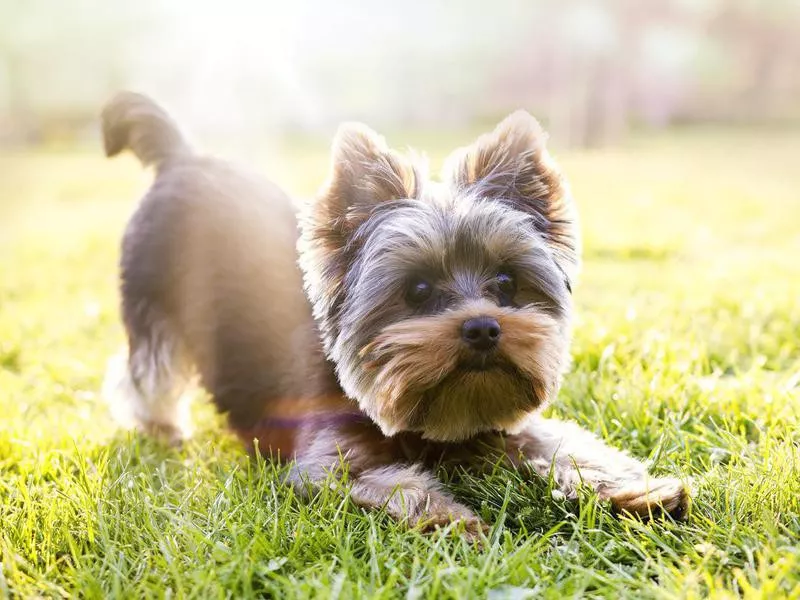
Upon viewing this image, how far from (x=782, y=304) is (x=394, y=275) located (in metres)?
3.81

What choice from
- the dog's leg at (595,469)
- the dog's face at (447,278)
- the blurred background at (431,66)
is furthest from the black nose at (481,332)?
the blurred background at (431,66)

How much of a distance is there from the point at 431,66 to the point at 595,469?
3254 cm

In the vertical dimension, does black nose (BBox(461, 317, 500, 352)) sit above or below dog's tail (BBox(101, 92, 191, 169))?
below

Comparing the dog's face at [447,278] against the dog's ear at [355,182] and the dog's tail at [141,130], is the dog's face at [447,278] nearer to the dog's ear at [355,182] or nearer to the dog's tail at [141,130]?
the dog's ear at [355,182]

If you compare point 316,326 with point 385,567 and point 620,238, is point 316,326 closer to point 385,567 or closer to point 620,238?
point 385,567

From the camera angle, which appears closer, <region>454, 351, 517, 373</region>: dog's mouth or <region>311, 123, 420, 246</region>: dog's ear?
<region>454, 351, 517, 373</region>: dog's mouth

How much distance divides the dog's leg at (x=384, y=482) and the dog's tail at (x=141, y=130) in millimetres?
2246

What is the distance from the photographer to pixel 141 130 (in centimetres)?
489

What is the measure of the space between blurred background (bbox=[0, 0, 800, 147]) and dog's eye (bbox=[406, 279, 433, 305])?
2120cm

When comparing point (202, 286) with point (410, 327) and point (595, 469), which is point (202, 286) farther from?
point (595, 469)

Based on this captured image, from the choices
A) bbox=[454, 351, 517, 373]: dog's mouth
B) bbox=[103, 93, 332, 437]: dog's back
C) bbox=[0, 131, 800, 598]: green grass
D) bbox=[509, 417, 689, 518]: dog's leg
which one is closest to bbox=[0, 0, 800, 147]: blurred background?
bbox=[0, 131, 800, 598]: green grass


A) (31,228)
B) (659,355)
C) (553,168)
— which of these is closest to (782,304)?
(659,355)

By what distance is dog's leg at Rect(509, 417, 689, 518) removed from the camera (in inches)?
125

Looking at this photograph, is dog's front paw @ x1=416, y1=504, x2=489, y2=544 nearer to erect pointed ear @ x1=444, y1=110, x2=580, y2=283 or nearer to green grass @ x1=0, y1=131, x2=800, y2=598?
green grass @ x1=0, y1=131, x2=800, y2=598
